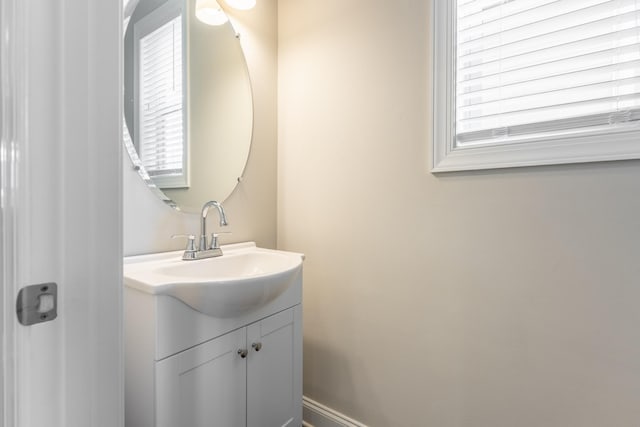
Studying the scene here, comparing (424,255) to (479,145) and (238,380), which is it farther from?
(238,380)

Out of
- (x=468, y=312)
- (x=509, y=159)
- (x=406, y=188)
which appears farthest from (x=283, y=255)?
(x=509, y=159)

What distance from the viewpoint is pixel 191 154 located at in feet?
4.33

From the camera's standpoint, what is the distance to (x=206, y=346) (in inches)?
36.4

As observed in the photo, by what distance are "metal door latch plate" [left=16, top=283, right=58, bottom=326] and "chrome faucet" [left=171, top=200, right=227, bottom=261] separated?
0.77m

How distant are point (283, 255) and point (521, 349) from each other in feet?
2.88

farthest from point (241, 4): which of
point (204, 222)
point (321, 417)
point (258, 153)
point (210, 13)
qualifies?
point (321, 417)

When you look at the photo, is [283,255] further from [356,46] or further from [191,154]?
[356,46]

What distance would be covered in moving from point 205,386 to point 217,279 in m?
0.33

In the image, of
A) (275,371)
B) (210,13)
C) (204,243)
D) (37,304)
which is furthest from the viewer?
(210,13)

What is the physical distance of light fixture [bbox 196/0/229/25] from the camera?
52.8 inches

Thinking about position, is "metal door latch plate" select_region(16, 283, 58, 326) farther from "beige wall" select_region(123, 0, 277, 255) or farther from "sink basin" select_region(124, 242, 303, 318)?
"beige wall" select_region(123, 0, 277, 255)

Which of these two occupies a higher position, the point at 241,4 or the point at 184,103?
the point at 241,4

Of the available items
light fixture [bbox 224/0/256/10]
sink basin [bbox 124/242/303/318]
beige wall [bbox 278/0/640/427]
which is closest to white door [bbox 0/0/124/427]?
sink basin [bbox 124/242/303/318]

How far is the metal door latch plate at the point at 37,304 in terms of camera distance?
412 mm
